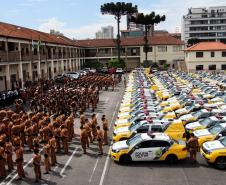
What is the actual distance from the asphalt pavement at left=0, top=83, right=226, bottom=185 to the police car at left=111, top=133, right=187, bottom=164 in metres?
0.33

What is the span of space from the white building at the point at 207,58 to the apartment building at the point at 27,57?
23.3m

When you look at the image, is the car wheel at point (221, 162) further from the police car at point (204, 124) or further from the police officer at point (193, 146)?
the police car at point (204, 124)

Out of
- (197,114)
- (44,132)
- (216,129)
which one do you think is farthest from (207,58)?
(44,132)

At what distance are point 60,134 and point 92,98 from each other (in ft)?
40.2

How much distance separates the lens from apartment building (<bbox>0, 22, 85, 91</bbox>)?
3706cm

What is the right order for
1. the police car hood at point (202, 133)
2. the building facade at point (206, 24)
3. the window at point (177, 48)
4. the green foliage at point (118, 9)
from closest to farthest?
the police car hood at point (202, 133) → the green foliage at point (118, 9) → the window at point (177, 48) → the building facade at point (206, 24)

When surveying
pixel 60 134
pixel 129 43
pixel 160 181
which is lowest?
pixel 160 181

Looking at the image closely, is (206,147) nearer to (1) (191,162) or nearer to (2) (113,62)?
(1) (191,162)

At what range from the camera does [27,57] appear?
4262cm

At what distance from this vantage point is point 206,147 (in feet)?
48.6

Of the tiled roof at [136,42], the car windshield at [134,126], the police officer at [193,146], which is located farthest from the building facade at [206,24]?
the police officer at [193,146]

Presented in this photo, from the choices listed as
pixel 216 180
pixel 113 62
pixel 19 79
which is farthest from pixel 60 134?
pixel 113 62

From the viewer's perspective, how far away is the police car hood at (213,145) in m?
14.5

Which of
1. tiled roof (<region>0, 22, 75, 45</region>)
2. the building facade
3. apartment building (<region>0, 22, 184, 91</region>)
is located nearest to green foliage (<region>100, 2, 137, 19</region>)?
apartment building (<region>0, 22, 184, 91</region>)
